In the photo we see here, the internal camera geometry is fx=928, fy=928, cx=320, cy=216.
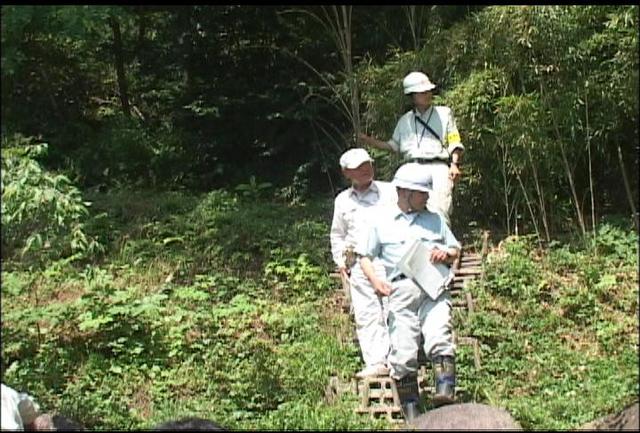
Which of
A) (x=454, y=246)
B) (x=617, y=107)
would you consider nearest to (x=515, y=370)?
(x=454, y=246)

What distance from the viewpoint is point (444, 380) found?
4.32 metres

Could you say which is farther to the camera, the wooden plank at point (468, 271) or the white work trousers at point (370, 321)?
the wooden plank at point (468, 271)

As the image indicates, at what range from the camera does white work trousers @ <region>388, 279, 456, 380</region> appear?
437 centimetres

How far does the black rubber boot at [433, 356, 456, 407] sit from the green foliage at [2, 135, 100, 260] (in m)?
1.96

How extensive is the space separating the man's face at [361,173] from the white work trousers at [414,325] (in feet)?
2.45

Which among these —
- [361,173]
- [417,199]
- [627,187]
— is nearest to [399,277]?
[417,199]

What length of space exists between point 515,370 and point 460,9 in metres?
3.88

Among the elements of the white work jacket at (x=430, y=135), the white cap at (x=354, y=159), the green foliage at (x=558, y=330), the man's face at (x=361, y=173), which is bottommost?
the green foliage at (x=558, y=330)

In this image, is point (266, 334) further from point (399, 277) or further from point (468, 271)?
point (399, 277)

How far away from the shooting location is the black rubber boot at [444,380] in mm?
4289

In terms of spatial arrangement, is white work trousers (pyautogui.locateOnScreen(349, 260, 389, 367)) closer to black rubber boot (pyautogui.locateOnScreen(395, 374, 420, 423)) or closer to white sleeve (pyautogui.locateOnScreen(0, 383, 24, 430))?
black rubber boot (pyautogui.locateOnScreen(395, 374, 420, 423))

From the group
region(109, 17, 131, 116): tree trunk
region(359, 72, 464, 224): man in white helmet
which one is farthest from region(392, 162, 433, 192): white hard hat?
region(109, 17, 131, 116): tree trunk

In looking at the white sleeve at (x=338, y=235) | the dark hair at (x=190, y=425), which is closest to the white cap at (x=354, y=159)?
the white sleeve at (x=338, y=235)

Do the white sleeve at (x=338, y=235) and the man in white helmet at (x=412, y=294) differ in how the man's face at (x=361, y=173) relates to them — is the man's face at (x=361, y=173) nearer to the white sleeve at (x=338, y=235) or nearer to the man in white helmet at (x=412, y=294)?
the white sleeve at (x=338, y=235)
